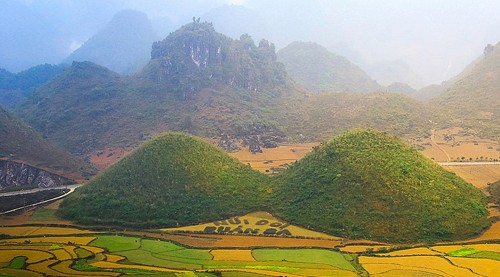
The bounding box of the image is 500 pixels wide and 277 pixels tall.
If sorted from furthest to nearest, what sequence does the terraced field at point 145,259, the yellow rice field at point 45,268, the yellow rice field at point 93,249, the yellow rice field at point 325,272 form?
the yellow rice field at point 93,249 → the terraced field at point 145,259 → the yellow rice field at point 325,272 → the yellow rice field at point 45,268

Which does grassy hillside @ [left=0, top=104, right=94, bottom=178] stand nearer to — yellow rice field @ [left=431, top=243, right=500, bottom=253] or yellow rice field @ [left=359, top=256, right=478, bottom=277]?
yellow rice field @ [left=359, top=256, right=478, bottom=277]

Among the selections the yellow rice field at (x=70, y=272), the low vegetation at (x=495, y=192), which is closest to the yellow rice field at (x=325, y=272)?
the yellow rice field at (x=70, y=272)

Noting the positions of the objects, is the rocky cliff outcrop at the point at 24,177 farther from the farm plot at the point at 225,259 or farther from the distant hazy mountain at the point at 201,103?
the farm plot at the point at 225,259

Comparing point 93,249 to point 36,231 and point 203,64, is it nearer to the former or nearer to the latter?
point 36,231

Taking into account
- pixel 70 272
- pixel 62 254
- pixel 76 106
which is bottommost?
pixel 70 272

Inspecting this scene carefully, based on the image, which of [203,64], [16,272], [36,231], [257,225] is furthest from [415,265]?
[203,64]
